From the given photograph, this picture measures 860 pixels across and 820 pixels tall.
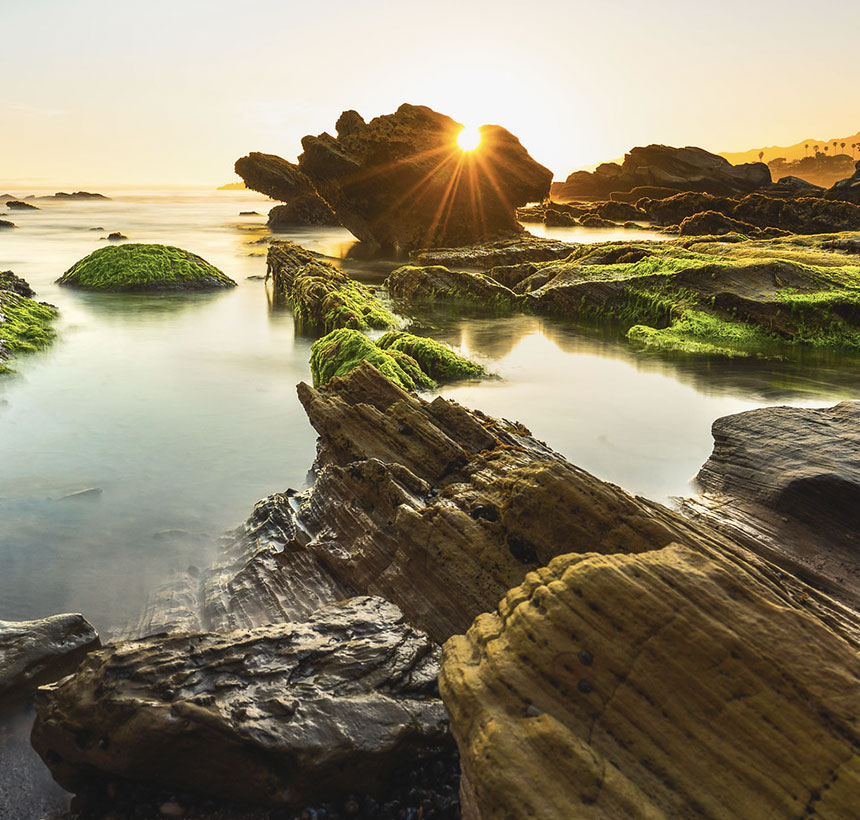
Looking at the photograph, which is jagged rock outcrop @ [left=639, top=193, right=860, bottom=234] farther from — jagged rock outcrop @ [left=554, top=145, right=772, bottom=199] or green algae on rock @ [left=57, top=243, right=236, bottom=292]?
green algae on rock @ [left=57, top=243, right=236, bottom=292]

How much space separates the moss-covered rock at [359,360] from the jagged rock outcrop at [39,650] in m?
7.04

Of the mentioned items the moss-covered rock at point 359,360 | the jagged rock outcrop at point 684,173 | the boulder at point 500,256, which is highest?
the jagged rock outcrop at point 684,173

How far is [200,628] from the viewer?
5.32 metres

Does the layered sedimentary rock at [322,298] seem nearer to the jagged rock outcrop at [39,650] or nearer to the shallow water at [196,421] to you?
the shallow water at [196,421]

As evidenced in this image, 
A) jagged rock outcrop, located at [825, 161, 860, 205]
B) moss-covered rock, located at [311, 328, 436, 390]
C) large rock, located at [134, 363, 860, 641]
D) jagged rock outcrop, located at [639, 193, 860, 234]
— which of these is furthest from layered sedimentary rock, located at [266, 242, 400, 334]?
jagged rock outcrop, located at [825, 161, 860, 205]

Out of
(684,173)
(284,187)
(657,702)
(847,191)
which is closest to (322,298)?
(657,702)

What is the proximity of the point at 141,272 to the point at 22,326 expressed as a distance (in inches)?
372

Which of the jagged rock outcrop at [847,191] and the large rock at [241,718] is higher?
the jagged rock outcrop at [847,191]

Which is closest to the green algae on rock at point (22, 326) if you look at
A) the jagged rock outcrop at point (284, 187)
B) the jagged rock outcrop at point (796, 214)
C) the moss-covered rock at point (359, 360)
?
the moss-covered rock at point (359, 360)

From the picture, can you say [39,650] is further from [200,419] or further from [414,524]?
[200,419]

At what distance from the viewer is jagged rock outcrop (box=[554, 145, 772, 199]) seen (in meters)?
88.4

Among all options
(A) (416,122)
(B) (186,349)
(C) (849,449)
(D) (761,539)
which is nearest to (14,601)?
(D) (761,539)

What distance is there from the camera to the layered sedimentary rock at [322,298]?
1802 cm

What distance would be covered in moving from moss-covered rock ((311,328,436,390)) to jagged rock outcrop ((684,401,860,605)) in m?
5.72
